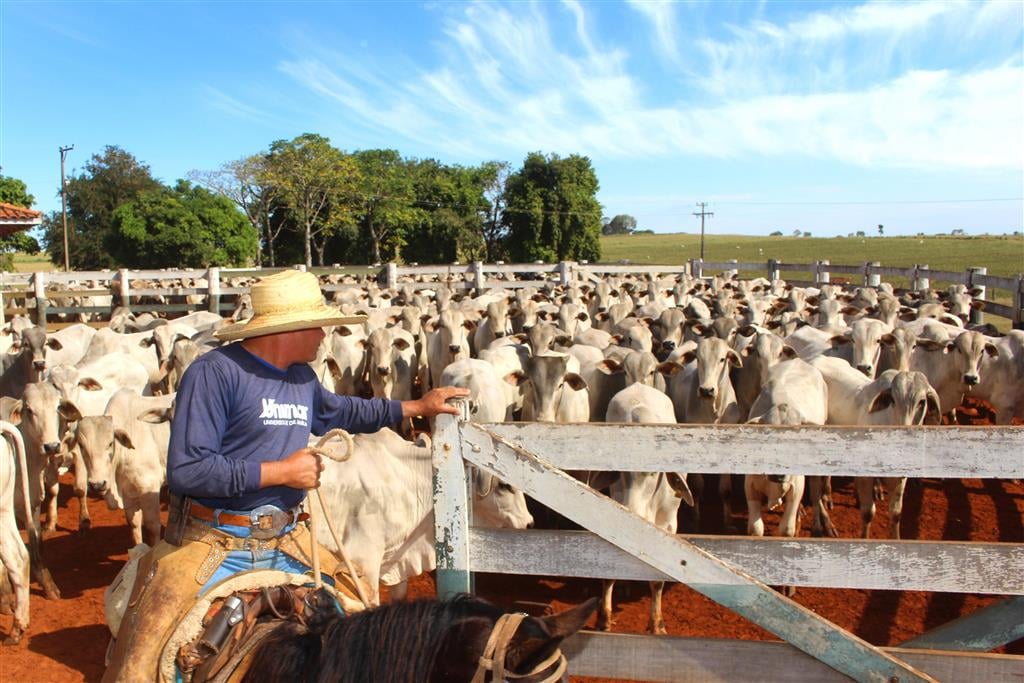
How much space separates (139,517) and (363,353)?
561 centimetres

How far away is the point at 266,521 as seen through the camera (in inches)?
122

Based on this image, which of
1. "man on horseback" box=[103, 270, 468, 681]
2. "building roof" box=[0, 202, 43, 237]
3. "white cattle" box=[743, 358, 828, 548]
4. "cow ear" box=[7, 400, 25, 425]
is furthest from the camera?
"building roof" box=[0, 202, 43, 237]

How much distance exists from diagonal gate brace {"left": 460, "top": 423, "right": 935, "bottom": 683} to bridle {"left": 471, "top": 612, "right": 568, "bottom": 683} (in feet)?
2.30

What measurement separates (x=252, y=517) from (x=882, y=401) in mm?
6974

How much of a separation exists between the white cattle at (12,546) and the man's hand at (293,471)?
479 centimetres

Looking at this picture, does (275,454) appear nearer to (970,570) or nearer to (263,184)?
(970,570)

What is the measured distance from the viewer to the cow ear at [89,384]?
9.59 meters

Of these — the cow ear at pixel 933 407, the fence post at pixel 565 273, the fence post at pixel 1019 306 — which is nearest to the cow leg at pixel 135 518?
the cow ear at pixel 933 407

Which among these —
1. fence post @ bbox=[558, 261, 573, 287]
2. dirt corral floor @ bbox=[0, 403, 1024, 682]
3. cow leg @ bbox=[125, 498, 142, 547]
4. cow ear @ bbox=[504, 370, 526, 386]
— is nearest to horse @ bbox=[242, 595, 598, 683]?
dirt corral floor @ bbox=[0, 403, 1024, 682]

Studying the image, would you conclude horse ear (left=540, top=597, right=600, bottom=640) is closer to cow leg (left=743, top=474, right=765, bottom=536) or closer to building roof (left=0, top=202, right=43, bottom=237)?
cow leg (left=743, top=474, right=765, bottom=536)

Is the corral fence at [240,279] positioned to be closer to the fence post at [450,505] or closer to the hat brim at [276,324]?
the fence post at [450,505]

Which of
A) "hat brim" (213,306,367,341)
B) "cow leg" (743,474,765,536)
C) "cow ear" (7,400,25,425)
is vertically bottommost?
"cow leg" (743,474,765,536)

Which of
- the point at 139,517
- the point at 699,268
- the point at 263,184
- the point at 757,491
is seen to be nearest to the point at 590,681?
the point at 757,491

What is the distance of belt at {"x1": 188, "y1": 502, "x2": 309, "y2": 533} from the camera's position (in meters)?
3.08
